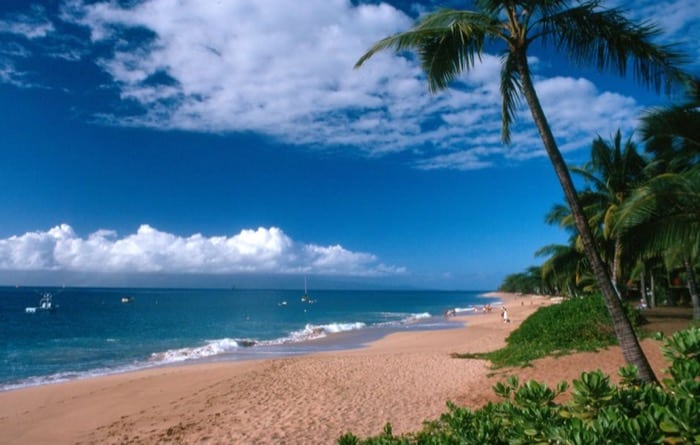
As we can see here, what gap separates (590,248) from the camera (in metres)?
5.43

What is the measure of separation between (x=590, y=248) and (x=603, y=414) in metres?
3.98

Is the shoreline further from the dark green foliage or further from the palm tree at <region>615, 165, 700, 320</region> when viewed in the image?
the palm tree at <region>615, 165, 700, 320</region>

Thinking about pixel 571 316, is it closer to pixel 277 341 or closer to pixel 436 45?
pixel 436 45

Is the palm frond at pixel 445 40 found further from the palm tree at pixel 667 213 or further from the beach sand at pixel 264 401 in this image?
the beach sand at pixel 264 401

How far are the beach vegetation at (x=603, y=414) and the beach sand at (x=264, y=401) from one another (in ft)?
18.1

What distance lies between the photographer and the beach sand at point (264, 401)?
332 inches

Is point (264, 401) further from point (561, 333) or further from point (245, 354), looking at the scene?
point (245, 354)

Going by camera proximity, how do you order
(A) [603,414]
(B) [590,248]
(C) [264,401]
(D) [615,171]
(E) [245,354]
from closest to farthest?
(A) [603,414] < (B) [590,248] < (C) [264,401] < (D) [615,171] < (E) [245,354]

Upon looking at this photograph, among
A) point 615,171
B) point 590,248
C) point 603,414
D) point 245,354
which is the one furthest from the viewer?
point 245,354

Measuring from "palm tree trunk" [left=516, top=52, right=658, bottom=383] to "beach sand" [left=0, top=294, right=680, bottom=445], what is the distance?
397 centimetres

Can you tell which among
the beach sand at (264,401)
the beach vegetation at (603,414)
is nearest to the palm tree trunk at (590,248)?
the beach vegetation at (603,414)

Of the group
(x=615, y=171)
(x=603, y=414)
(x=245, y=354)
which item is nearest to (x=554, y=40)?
(x=603, y=414)

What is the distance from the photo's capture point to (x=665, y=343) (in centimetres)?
249

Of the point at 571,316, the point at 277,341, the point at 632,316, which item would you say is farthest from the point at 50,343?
the point at 632,316
